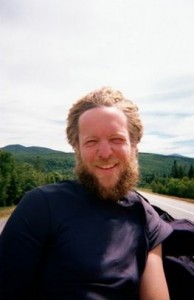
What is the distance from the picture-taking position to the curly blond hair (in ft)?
7.74

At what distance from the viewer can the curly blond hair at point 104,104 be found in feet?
7.74

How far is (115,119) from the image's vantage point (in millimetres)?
2340

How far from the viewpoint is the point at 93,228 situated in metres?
2.08

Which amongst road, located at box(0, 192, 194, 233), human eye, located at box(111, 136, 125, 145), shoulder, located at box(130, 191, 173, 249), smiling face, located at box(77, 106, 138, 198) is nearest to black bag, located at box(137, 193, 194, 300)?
shoulder, located at box(130, 191, 173, 249)

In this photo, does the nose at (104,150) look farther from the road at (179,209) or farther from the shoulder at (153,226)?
the road at (179,209)

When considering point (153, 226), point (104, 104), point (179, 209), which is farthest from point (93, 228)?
point (179, 209)

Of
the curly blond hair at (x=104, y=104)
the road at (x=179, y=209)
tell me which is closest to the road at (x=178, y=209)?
the road at (x=179, y=209)

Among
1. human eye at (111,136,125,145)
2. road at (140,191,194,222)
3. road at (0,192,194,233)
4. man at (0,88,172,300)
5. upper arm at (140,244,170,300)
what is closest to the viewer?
man at (0,88,172,300)

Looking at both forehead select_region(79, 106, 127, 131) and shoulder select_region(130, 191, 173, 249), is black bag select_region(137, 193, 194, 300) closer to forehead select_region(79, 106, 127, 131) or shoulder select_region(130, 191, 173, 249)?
shoulder select_region(130, 191, 173, 249)

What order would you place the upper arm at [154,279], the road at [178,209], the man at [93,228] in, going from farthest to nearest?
the road at [178,209] → the upper arm at [154,279] → the man at [93,228]

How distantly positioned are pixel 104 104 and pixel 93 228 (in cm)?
62

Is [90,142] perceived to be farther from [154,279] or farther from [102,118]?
[154,279]

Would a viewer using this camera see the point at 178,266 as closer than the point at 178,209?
Yes

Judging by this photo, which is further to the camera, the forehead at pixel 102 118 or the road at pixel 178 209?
the road at pixel 178 209
